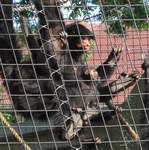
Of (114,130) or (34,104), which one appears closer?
(34,104)

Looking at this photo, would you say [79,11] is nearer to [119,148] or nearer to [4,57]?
[4,57]

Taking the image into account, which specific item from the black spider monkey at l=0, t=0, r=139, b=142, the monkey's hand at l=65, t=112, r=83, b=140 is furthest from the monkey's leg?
the monkey's hand at l=65, t=112, r=83, b=140

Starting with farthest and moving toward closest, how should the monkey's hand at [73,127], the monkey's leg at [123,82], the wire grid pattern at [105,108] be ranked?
the monkey's leg at [123,82], the monkey's hand at [73,127], the wire grid pattern at [105,108]

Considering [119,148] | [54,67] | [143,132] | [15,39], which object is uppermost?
[15,39]

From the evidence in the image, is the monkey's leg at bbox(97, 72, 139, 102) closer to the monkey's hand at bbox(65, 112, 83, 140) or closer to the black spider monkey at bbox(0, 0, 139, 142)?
the black spider monkey at bbox(0, 0, 139, 142)

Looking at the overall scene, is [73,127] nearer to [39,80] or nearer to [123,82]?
[39,80]

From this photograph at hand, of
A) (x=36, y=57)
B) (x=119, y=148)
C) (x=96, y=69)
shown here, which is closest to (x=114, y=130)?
(x=119, y=148)

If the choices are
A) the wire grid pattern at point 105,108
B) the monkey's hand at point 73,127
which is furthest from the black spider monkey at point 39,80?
the wire grid pattern at point 105,108

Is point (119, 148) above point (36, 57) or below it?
below

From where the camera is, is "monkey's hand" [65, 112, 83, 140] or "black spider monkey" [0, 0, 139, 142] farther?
"monkey's hand" [65, 112, 83, 140]

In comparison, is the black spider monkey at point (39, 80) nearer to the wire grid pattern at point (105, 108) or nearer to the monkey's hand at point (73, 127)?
the monkey's hand at point (73, 127)

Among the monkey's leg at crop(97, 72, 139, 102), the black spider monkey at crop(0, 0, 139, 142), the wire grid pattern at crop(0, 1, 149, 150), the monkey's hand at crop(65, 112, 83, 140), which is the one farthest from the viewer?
the monkey's leg at crop(97, 72, 139, 102)

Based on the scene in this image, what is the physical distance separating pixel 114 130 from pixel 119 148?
62cm

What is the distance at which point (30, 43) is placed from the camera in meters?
5.02
